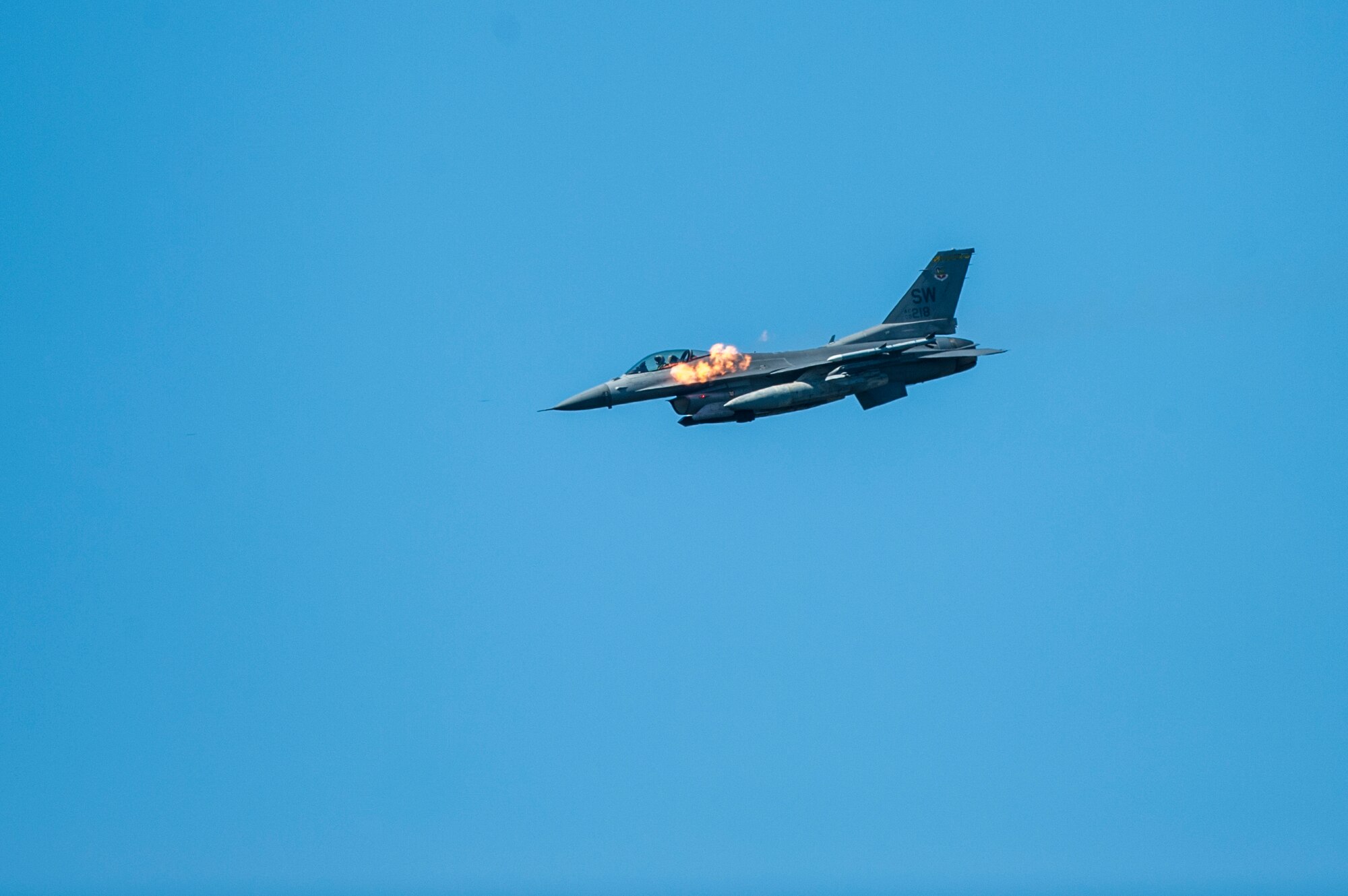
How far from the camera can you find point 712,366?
40500 mm

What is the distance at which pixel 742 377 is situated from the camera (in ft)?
132

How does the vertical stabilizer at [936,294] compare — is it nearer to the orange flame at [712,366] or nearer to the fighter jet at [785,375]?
the fighter jet at [785,375]

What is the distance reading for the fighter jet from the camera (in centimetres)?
4006

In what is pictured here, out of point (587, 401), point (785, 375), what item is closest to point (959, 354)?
point (785, 375)

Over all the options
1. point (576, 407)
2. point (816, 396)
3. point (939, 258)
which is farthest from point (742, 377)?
point (939, 258)

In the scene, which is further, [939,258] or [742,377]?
[939,258]

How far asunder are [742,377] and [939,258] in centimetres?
808

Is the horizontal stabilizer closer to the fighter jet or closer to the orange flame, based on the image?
the fighter jet

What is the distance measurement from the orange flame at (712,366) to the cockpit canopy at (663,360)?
16 centimetres

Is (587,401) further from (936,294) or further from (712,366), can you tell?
(936,294)

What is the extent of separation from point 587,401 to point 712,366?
391cm

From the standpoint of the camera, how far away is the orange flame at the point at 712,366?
40344 mm

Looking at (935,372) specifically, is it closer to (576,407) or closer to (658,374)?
(658,374)

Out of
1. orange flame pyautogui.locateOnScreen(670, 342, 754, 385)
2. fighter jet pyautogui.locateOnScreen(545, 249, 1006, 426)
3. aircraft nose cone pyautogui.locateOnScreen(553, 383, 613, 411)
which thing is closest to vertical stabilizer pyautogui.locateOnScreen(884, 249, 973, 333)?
fighter jet pyautogui.locateOnScreen(545, 249, 1006, 426)
